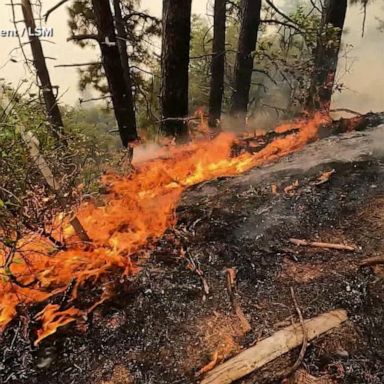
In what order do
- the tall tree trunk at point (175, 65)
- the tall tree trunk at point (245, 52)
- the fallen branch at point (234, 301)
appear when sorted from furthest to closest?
the tall tree trunk at point (245, 52) → the tall tree trunk at point (175, 65) → the fallen branch at point (234, 301)

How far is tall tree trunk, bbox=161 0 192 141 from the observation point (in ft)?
23.7

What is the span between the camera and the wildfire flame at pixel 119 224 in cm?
411

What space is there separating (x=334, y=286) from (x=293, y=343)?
2.80ft

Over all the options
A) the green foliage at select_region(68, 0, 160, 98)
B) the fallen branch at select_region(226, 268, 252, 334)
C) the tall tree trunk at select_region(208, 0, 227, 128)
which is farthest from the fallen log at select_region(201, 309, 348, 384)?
the tall tree trunk at select_region(208, 0, 227, 128)

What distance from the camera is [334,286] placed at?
158 inches

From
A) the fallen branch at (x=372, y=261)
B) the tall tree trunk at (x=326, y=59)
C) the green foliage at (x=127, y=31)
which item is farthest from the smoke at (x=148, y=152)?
the tall tree trunk at (x=326, y=59)

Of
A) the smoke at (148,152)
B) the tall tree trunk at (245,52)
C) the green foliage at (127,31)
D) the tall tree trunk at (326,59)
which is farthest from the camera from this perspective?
the green foliage at (127,31)

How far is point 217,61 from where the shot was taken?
43.6 ft

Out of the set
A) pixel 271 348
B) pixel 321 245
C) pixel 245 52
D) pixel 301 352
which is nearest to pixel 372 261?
pixel 321 245

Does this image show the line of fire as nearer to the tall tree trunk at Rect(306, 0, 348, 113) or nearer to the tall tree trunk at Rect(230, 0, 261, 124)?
the tall tree trunk at Rect(306, 0, 348, 113)

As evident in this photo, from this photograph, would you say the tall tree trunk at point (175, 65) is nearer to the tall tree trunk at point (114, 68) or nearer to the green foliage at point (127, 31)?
the tall tree trunk at point (114, 68)

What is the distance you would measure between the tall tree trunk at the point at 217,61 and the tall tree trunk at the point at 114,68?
4602 millimetres

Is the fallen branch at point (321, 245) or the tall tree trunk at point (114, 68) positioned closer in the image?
the fallen branch at point (321, 245)

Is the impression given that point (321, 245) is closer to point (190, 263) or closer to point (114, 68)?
point (190, 263)
